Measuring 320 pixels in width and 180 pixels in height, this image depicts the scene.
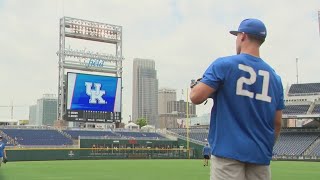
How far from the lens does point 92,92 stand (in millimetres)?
47375

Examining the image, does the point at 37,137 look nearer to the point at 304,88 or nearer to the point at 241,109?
the point at 304,88

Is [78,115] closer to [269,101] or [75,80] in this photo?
[75,80]

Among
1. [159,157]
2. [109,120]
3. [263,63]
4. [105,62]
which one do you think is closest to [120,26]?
[105,62]

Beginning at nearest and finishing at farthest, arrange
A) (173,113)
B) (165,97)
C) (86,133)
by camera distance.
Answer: (86,133), (173,113), (165,97)

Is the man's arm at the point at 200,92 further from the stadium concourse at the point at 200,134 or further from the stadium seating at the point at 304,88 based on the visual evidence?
the stadium seating at the point at 304,88

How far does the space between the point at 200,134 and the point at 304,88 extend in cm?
1801

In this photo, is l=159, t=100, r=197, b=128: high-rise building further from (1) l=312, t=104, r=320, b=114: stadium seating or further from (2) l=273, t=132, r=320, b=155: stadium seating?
(2) l=273, t=132, r=320, b=155: stadium seating

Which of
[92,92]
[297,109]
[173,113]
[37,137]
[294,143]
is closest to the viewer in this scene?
[92,92]

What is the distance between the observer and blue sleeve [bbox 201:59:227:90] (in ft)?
10.5

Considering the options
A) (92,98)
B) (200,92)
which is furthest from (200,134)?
(200,92)

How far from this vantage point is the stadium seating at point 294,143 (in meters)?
49.4

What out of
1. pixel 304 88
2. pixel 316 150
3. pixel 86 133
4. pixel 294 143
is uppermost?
pixel 304 88

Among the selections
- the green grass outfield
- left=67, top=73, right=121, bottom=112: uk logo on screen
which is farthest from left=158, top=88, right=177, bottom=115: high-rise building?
the green grass outfield

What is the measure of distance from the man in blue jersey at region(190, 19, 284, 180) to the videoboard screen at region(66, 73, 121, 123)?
4386 cm
